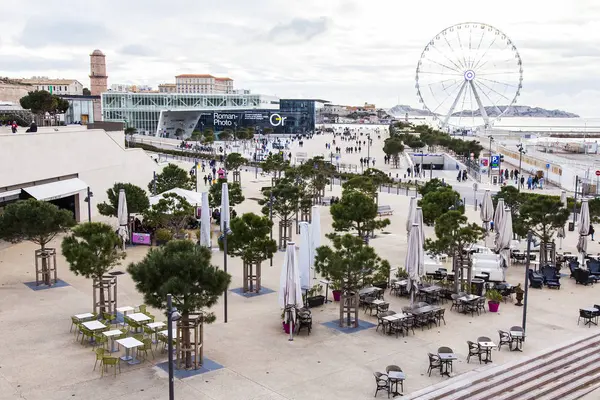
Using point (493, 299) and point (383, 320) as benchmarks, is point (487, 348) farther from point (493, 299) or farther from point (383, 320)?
point (493, 299)

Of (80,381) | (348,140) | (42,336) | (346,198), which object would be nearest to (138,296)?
(42,336)

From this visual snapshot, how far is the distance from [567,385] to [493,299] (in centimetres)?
525

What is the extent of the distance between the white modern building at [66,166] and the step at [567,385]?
982 inches

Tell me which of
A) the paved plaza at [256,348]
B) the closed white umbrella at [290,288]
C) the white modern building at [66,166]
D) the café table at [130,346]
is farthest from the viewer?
the white modern building at [66,166]

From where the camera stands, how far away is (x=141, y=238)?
2961cm

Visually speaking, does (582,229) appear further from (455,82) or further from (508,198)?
(455,82)

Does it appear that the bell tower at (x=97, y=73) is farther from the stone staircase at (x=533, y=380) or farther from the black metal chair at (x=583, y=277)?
the stone staircase at (x=533, y=380)

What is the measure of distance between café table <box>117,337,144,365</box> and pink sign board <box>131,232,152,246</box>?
1472 centimetres

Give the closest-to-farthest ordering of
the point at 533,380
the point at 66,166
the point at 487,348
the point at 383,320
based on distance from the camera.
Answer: the point at 533,380 < the point at 487,348 < the point at 383,320 < the point at 66,166

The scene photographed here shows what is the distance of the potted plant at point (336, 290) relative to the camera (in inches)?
703

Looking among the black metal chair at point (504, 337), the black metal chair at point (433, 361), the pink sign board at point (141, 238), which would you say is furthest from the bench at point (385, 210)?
the black metal chair at point (433, 361)

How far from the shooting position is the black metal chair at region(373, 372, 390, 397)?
1329 centimetres

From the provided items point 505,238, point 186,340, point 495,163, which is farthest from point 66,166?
point 495,163

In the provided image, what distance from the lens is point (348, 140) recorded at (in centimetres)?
12212
